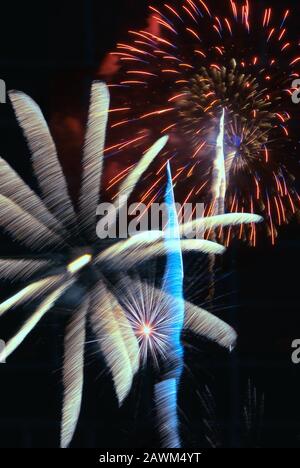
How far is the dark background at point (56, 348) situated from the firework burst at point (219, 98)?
16 cm

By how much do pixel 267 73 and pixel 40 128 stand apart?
93 centimetres

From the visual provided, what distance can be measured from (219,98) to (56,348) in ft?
3.97

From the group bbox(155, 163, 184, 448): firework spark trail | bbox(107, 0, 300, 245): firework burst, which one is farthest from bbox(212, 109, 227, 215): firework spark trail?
bbox(155, 163, 184, 448): firework spark trail

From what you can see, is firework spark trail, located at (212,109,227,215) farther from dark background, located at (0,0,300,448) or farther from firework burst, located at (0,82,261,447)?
dark background, located at (0,0,300,448)

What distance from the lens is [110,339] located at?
8.79ft

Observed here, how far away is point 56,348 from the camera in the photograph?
2.79 m

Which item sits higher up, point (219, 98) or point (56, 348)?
point (219, 98)

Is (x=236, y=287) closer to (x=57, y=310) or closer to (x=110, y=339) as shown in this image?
(x=110, y=339)

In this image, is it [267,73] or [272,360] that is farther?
[272,360]

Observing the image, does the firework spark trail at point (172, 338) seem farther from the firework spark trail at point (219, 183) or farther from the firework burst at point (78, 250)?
the firework spark trail at point (219, 183)

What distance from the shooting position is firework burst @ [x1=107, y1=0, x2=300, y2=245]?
260cm

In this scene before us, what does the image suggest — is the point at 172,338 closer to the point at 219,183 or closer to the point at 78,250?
the point at 78,250

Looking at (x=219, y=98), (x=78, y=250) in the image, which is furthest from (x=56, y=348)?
(x=219, y=98)
